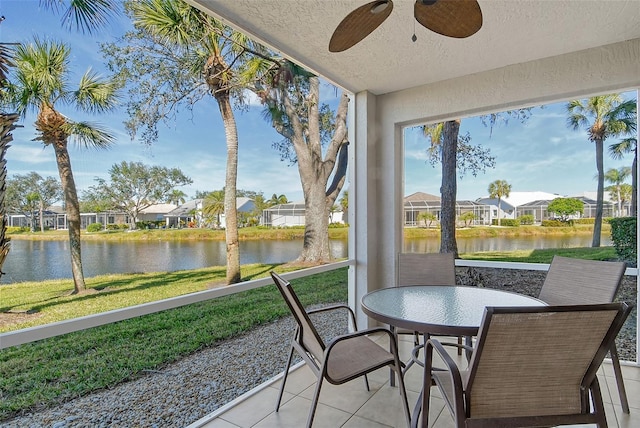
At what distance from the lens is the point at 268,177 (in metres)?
5.50

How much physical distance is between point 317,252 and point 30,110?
3.85 meters

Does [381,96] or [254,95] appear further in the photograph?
[254,95]

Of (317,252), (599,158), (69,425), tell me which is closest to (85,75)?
(69,425)

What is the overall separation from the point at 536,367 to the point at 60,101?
148 inches

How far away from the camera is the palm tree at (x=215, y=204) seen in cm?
473

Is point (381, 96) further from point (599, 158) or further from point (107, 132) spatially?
point (107, 132)

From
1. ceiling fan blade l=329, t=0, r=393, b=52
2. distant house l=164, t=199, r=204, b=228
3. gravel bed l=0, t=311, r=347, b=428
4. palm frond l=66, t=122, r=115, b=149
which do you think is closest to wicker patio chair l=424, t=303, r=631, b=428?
ceiling fan blade l=329, t=0, r=393, b=52

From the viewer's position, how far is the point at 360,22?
1815 mm

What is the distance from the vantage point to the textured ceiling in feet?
7.39

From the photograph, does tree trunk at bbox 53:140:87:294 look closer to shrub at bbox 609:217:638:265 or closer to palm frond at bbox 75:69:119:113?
palm frond at bbox 75:69:119:113

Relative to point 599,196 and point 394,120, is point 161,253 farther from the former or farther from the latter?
point 599,196

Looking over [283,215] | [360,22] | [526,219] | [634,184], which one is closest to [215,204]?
[283,215]

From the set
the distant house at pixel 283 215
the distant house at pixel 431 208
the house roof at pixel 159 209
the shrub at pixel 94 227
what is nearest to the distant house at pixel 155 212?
the house roof at pixel 159 209

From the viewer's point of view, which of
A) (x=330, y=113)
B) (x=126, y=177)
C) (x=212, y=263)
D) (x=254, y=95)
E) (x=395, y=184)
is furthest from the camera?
(x=330, y=113)
